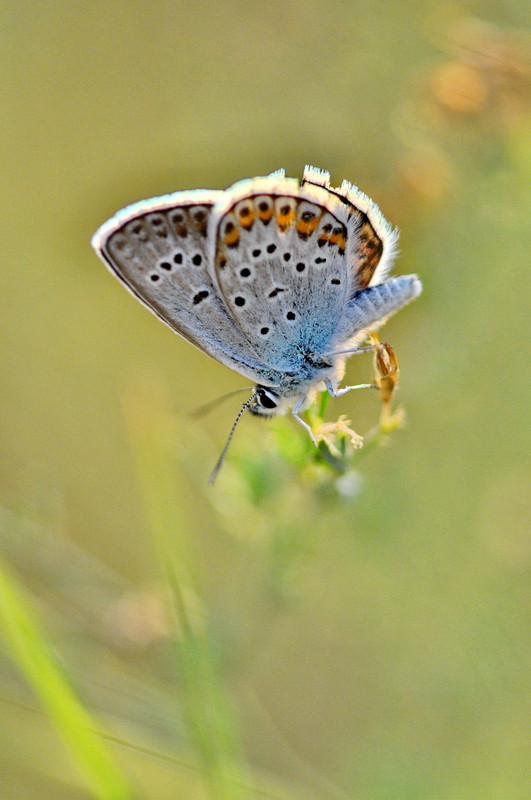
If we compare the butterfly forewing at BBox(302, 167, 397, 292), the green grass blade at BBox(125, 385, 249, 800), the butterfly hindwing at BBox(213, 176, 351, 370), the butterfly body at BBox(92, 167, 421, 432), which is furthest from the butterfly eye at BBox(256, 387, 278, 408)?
the green grass blade at BBox(125, 385, 249, 800)

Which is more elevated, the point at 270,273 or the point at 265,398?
the point at 270,273

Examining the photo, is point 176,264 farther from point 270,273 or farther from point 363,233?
point 363,233

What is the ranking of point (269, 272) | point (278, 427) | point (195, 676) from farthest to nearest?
point (269, 272)
point (278, 427)
point (195, 676)

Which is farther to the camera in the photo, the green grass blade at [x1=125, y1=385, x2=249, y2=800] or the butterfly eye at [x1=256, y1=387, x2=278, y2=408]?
the butterfly eye at [x1=256, y1=387, x2=278, y2=408]

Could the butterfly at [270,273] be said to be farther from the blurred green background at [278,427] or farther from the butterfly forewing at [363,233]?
the blurred green background at [278,427]

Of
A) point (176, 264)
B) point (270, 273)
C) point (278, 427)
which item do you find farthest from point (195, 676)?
point (270, 273)

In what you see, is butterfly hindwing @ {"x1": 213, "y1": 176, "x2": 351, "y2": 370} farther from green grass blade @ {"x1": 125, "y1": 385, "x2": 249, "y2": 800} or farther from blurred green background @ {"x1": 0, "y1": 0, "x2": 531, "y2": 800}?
green grass blade @ {"x1": 125, "y1": 385, "x2": 249, "y2": 800}

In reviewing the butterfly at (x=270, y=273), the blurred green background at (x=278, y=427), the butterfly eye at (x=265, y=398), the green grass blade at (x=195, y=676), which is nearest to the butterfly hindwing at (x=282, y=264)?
the butterfly at (x=270, y=273)
